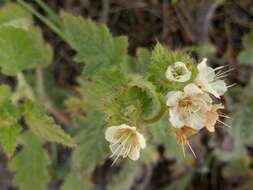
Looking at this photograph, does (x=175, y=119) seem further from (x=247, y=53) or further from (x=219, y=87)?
(x=247, y=53)

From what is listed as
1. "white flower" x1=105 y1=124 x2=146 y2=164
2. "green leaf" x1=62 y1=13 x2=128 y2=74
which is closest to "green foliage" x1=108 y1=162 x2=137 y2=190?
"green leaf" x1=62 y1=13 x2=128 y2=74

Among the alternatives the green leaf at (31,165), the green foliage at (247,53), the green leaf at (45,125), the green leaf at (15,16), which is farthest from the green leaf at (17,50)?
the green foliage at (247,53)

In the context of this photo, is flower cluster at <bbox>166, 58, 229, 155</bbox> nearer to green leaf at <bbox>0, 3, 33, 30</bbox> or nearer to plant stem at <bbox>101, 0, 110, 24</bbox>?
green leaf at <bbox>0, 3, 33, 30</bbox>

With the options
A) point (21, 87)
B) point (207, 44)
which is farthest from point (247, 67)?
point (21, 87)

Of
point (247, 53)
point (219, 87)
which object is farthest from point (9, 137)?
point (247, 53)

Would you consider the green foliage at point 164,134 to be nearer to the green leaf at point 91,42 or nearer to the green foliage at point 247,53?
the green leaf at point 91,42

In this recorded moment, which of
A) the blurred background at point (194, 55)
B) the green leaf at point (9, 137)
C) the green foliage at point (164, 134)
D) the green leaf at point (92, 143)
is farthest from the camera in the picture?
the blurred background at point (194, 55)

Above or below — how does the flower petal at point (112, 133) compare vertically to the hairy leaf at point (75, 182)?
above

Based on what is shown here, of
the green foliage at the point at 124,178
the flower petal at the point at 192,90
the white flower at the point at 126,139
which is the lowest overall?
the green foliage at the point at 124,178
